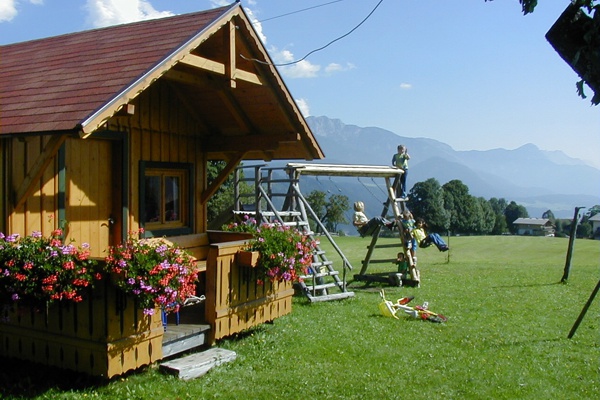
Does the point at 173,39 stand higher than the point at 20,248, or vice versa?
the point at 173,39

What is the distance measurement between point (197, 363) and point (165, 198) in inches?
A: 144

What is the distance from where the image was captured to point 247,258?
27.1ft

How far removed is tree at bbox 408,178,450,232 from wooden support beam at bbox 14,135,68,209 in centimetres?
7153

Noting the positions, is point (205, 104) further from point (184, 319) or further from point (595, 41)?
point (595, 41)

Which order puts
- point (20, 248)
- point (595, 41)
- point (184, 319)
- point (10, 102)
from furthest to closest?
point (184, 319)
point (10, 102)
point (20, 248)
point (595, 41)

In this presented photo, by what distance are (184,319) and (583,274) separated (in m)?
14.1

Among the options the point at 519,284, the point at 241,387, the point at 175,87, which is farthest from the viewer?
the point at 519,284

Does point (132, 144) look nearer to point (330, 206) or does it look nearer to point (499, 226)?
point (330, 206)

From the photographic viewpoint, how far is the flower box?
27.1 feet

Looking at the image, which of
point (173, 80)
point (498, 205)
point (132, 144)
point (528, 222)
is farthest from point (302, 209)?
point (528, 222)

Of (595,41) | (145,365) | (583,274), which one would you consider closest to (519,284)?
(583,274)

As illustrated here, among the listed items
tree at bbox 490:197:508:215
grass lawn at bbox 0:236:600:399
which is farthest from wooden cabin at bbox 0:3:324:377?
tree at bbox 490:197:508:215

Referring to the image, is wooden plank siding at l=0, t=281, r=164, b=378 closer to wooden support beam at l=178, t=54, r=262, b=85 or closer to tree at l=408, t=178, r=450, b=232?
wooden support beam at l=178, t=54, r=262, b=85

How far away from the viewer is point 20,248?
6.10 meters
